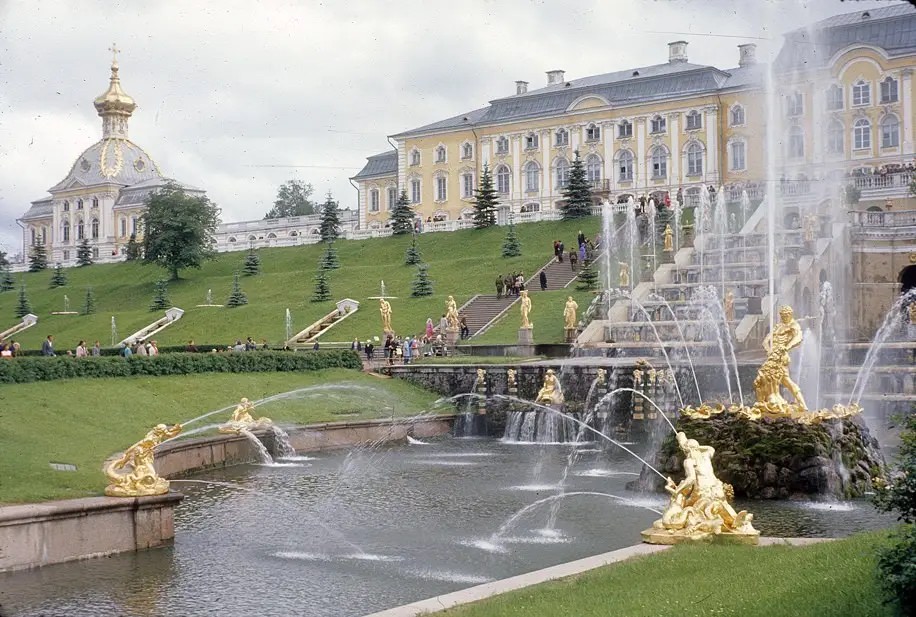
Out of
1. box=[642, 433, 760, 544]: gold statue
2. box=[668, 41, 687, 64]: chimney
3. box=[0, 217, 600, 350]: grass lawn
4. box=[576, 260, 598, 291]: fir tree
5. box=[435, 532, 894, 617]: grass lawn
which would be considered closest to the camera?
box=[435, 532, 894, 617]: grass lawn

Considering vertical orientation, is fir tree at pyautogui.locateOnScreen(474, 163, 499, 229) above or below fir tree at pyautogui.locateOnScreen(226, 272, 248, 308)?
above

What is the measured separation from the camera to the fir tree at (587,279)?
148 feet

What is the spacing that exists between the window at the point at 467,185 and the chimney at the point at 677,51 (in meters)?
15.6

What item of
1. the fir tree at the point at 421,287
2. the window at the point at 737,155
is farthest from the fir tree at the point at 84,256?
the window at the point at 737,155

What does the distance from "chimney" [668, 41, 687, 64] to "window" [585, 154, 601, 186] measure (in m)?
7.88

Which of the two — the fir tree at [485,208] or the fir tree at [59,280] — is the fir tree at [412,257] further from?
the fir tree at [59,280]

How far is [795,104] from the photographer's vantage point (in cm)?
3978

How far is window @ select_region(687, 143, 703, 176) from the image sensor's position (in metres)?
65.6

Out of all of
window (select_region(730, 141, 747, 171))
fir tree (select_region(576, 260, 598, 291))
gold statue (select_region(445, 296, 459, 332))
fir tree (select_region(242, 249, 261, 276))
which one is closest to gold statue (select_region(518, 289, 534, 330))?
gold statue (select_region(445, 296, 459, 332))

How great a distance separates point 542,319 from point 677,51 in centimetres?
3598

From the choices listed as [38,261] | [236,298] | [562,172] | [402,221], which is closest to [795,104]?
[236,298]

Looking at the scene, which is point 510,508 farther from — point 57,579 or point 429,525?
point 57,579

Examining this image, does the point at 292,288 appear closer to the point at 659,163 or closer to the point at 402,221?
the point at 402,221

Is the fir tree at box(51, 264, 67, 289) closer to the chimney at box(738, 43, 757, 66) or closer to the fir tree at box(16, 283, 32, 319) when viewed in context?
the fir tree at box(16, 283, 32, 319)
